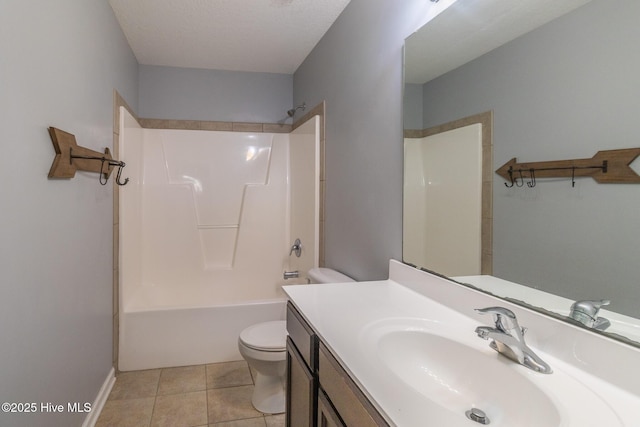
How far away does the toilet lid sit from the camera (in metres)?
1.99

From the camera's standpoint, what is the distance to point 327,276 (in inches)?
86.0

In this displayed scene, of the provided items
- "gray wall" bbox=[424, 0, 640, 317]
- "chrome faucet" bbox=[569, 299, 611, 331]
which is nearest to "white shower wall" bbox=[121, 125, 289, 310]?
"gray wall" bbox=[424, 0, 640, 317]

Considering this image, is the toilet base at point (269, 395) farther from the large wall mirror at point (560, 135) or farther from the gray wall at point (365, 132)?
the large wall mirror at point (560, 135)

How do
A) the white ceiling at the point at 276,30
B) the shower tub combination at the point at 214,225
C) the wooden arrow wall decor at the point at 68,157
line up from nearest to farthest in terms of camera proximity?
the white ceiling at the point at 276,30
the wooden arrow wall decor at the point at 68,157
the shower tub combination at the point at 214,225


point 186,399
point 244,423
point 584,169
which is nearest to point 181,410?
point 186,399

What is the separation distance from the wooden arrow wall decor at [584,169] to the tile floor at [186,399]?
175 centimetres

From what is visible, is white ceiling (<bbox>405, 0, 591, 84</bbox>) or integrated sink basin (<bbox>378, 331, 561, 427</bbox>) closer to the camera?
integrated sink basin (<bbox>378, 331, 561, 427</bbox>)

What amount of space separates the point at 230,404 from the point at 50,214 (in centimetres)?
147

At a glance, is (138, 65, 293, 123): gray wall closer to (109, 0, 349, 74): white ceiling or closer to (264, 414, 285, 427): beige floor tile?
(109, 0, 349, 74): white ceiling

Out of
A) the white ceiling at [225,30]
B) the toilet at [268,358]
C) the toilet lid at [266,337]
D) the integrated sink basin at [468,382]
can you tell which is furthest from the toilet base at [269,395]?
the white ceiling at [225,30]

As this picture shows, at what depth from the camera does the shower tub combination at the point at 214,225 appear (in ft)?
8.75

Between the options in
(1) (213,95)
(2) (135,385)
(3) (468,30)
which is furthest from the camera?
(1) (213,95)

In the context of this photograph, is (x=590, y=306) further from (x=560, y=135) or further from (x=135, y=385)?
(x=135, y=385)

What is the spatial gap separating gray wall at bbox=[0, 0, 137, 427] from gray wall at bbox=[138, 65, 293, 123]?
1.13 meters
